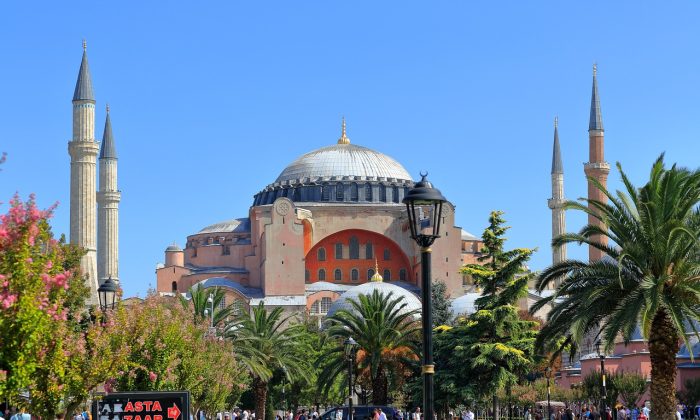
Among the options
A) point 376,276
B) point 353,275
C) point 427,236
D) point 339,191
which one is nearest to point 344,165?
point 339,191

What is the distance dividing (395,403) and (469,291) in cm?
2137

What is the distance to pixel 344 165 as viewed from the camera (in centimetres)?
7844

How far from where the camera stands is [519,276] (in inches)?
1358

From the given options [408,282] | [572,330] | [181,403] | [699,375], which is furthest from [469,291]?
[181,403]

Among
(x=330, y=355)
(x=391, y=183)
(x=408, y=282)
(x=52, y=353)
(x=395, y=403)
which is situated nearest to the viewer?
(x=52, y=353)

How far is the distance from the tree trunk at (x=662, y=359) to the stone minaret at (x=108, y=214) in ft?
145

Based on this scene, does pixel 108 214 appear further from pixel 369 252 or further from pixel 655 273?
pixel 655 273

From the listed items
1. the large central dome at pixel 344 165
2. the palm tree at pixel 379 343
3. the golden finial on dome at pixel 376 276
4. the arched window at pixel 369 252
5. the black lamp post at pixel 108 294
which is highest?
the large central dome at pixel 344 165

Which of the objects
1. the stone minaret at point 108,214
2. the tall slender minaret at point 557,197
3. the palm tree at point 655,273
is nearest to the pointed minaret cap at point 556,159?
the tall slender minaret at point 557,197

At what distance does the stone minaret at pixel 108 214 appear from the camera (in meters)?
60.8

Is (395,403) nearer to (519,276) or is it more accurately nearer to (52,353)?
(519,276)

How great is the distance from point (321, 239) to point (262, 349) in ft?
113

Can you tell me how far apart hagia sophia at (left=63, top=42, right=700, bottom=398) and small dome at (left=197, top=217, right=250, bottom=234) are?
0.23ft

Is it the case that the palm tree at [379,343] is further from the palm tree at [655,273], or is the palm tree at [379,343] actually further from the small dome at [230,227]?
the small dome at [230,227]
